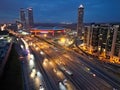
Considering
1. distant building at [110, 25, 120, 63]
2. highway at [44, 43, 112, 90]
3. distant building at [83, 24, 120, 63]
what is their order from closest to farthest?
1. highway at [44, 43, 112, 90]
2. distant building at [110, 25, 120, 63]
3. distant building at [83, 24, 120, 63]

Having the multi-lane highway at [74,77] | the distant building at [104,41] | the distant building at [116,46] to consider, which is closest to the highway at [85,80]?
the multi-lane highway at [74,77]

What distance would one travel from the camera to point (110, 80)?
117ft

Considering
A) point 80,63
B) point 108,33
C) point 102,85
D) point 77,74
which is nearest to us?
point 102,85

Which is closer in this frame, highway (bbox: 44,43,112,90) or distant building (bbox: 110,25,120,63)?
highway (bbox: 44,43,112,90)

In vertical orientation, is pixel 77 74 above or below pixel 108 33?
below

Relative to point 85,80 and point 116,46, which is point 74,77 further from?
point 116,46

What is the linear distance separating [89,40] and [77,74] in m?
44.9

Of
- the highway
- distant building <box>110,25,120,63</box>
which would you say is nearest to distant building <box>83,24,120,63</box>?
distant building <box>110,25,120,63</box>

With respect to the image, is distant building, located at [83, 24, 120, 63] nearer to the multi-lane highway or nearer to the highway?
the multi-lane highway

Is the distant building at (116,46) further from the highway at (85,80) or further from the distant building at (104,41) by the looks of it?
the highway at (85,80)

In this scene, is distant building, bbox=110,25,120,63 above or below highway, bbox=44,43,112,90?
above

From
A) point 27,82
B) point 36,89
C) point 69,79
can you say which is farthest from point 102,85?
point 27,82

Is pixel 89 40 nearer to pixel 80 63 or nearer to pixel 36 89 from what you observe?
pixel 80 63

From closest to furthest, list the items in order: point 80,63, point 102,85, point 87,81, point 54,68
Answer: point 102,85 < point 87,81 < point 54,68 < point 80,63
